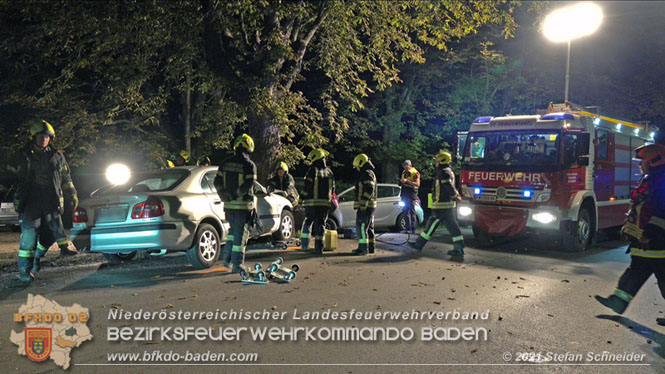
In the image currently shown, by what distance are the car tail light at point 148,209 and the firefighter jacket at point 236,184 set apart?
0.86m

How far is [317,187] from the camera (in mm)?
9266

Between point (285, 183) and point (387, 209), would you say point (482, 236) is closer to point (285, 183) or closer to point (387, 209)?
point (387, 209)

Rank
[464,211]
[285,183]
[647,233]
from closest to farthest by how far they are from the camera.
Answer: [647,233]
[285,183]
[464,211]

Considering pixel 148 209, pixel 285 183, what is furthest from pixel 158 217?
pixel 285 183

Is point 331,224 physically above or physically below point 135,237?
below

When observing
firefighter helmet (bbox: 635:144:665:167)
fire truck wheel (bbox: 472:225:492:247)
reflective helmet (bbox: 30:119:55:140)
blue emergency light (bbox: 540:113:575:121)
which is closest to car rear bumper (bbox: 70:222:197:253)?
reflective helmet (bbox: 30:119:55:140)

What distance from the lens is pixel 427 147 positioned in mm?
23984

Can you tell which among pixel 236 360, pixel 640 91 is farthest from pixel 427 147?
pixel 236 360

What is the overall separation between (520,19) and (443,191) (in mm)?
15742

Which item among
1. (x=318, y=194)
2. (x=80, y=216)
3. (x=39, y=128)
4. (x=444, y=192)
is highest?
(x=39, y=128)

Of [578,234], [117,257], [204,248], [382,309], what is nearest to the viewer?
[382,309]

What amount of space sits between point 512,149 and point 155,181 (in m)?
7.03

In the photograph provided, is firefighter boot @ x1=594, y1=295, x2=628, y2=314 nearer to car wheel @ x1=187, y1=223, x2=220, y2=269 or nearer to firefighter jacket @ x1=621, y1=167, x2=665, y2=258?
firefighter jacket @ x1=621, y1=167, x2=665, y2=258

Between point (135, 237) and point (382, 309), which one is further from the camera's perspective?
point (135, 237)
